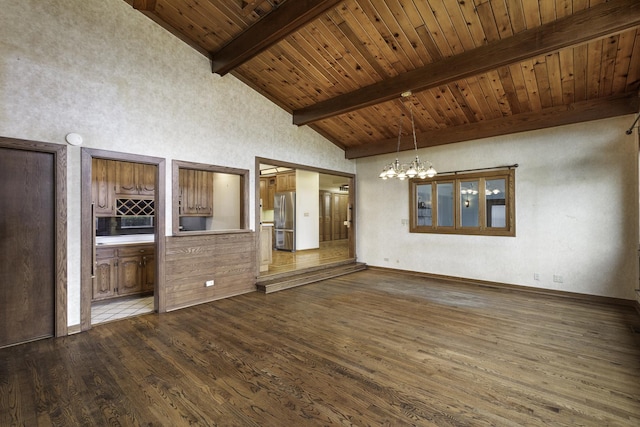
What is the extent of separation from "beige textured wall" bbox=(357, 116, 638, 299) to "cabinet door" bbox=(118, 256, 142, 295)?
5.56 meters

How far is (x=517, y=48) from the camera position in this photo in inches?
136

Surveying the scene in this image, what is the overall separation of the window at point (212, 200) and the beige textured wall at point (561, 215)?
4.04 meters

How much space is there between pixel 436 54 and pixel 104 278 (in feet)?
18.8

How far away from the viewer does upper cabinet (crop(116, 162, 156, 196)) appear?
5.05 m

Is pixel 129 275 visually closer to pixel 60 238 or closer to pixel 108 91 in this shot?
pixel 60 238

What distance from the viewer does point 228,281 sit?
16.3ft

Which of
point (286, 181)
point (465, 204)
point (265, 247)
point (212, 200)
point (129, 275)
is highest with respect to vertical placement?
point (286, 181)

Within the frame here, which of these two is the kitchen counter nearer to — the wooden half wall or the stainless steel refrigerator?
the wooden half wall

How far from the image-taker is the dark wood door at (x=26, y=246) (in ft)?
10.3

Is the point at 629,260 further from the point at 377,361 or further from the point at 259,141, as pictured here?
the point at 259,141

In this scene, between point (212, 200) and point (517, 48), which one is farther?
point (212, 200)

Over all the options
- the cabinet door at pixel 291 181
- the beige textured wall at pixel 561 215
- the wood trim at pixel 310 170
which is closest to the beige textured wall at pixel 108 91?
the wood trim at pixel 310 170

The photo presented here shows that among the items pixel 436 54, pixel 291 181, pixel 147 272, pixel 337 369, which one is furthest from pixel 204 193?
pixel 436 54

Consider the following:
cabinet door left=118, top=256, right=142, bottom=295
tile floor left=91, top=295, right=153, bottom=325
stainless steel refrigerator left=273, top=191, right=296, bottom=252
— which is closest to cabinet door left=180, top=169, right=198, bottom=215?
cabinet door left=118, top=256, right=142, bottom=295
